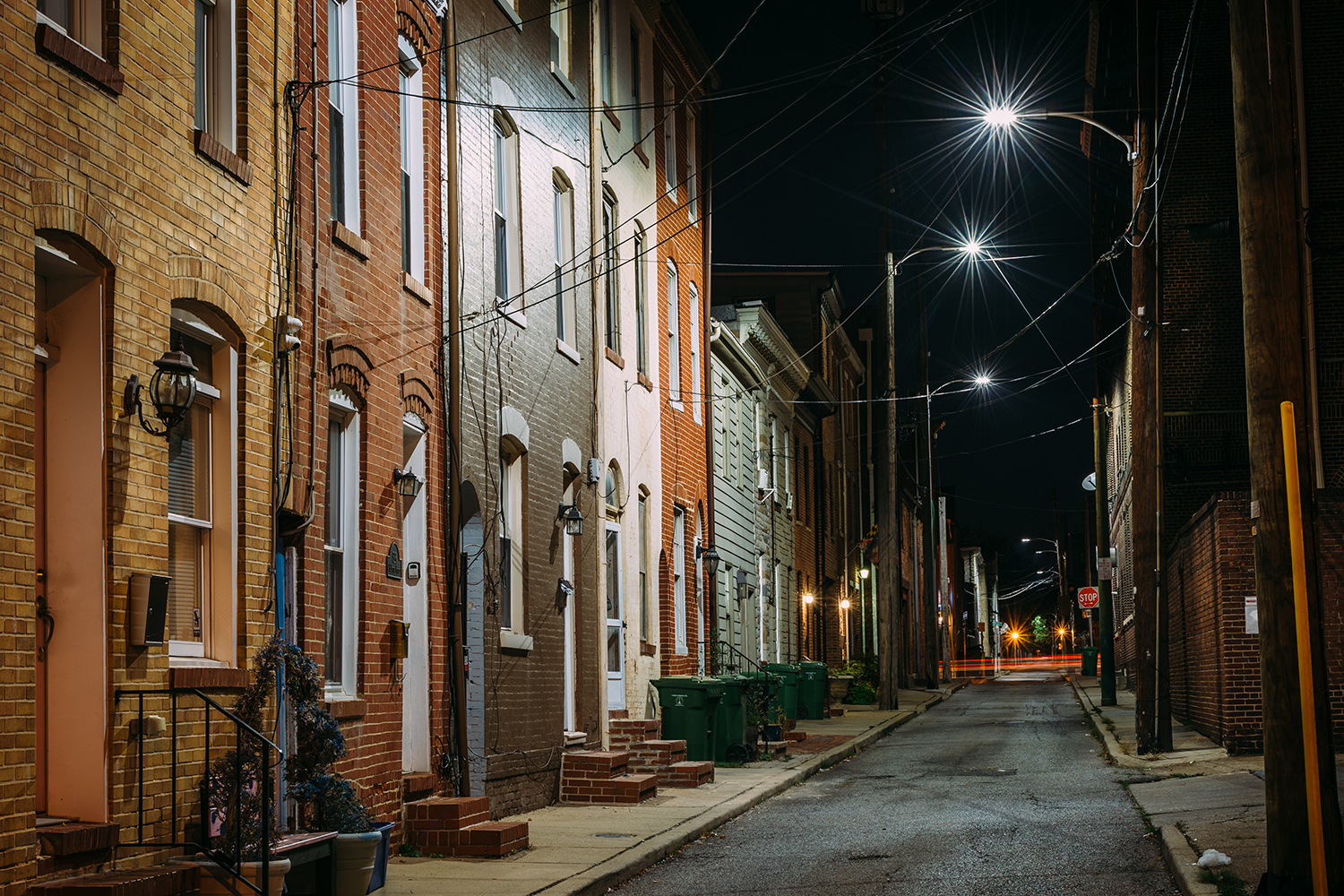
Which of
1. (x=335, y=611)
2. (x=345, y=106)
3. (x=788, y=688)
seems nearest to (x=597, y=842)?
(x=335, y=611)

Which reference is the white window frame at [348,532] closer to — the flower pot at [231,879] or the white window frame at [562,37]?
the flower pot at [231,879]

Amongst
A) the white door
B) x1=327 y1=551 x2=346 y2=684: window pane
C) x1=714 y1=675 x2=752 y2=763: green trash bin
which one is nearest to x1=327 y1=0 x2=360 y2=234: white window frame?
the white door

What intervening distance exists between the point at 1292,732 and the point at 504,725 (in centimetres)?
783

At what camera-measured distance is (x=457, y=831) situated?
11344 mm

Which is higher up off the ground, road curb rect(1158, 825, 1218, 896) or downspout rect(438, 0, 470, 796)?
downspout rect(438, 0, 470, 796)

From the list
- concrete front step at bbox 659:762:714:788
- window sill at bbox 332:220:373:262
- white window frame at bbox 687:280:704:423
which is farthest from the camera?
white window frame at bbox 687:280:704:423

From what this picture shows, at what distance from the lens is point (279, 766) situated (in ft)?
30.0

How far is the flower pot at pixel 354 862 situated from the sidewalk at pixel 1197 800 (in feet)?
17.5

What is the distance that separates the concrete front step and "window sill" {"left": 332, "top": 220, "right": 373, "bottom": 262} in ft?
26.5

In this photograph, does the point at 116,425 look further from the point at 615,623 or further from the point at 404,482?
the point at 615,623

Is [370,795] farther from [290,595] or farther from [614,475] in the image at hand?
[614,475]

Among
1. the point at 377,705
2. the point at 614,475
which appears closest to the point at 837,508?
the point at 614,475

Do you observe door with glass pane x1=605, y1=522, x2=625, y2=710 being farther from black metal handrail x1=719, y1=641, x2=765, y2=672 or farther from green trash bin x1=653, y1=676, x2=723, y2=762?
black metal handrail x1=719, y1=641, x2=765, y2=672

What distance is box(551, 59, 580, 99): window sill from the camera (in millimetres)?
16828
